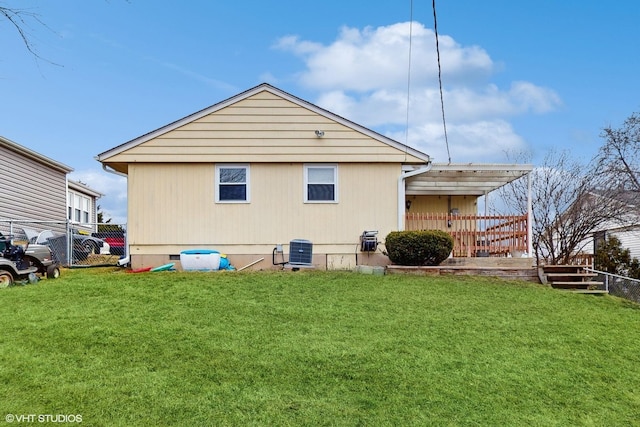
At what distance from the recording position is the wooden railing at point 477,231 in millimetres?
13430

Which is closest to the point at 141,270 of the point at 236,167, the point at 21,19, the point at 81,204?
the point at 236,167

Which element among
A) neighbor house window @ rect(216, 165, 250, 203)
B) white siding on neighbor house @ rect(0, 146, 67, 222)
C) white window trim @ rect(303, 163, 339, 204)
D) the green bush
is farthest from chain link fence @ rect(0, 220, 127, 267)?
the green bush

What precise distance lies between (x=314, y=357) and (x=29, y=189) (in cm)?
1820

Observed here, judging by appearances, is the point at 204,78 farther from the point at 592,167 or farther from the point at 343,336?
the point at 592,167

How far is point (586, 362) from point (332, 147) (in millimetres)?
8390

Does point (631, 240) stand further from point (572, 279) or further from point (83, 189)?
point (83, 189)

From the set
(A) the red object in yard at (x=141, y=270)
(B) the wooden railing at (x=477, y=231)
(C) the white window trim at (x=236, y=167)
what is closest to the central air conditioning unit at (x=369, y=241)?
(B) the wooden railing at (x=477, y=231)

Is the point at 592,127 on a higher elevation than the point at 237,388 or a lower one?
higher

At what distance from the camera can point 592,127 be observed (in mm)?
20359

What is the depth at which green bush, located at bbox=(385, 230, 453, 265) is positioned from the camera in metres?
12.4

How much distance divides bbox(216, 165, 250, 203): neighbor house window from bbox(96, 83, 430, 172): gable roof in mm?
610

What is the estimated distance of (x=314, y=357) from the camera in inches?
244

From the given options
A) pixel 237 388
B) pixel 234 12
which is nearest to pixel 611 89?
pixel 234 12

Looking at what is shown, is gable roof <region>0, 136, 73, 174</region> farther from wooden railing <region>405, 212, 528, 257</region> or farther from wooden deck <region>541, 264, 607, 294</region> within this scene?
wooden deck <region>541, 264, 607, 294</region>
